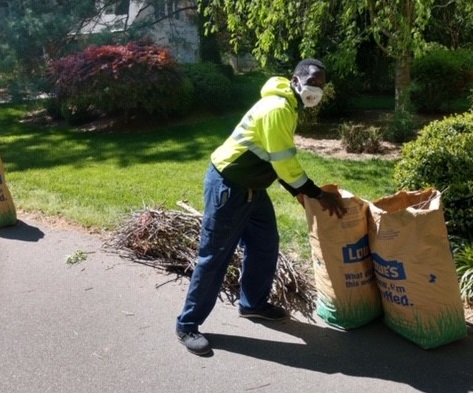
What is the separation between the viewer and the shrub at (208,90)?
13.3 m

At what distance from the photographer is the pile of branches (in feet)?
14.1

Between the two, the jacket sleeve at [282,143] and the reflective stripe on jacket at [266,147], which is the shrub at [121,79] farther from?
the jacket sleeve at [282,143]

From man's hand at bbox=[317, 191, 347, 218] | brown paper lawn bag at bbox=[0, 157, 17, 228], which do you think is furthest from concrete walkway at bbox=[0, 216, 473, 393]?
brown paper lawn bag at bbox=[0, 157, 17, 228]

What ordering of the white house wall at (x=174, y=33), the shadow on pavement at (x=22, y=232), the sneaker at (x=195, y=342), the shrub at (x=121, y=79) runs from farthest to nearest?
the white house wall at (x=174, y=33), the shrub at (x=121, y=79), the shadow on pavement at (x=22, y=232), the sneaker at (x=195, y=342)

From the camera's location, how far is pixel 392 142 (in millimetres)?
9578

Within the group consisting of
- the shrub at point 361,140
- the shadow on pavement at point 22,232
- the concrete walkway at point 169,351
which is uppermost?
the shrub at point 361,140

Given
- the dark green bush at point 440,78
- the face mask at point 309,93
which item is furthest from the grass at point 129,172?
the dark green bush at point 440,78

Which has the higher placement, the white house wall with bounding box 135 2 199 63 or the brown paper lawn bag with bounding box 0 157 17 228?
the white house wall with bounding box 135 2 199 63

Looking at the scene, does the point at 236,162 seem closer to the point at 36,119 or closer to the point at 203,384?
the point at 203,384

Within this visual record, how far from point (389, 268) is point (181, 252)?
2.00m

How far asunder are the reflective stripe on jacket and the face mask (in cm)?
5

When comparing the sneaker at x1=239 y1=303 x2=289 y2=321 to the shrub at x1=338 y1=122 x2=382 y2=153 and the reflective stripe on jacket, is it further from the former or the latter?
the shrub at x1=338 y1=122 x2=382 y2=153

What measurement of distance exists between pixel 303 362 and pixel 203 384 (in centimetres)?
64

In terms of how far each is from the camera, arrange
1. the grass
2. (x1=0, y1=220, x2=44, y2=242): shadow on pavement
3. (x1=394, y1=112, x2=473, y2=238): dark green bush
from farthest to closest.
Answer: the grass, (x1=0, y1=220, x2=44, y2=242): shadow on pavement, (x1=394, y1=112, x2=473, y2=238): dark green bush
